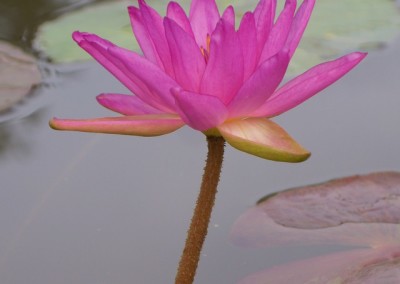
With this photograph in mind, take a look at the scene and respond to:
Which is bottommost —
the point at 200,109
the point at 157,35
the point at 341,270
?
the point at 341,270

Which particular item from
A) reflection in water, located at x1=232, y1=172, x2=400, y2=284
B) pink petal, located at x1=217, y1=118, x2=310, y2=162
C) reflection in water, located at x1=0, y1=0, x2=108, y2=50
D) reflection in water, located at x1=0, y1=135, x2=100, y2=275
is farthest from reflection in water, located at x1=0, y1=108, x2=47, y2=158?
pink petal, located at x1=217, y1=118, x2=310, y2=162

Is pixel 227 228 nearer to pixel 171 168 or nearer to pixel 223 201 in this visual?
pixel 223 201

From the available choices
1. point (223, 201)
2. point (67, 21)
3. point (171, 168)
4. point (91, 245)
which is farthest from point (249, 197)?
point (67, 21)

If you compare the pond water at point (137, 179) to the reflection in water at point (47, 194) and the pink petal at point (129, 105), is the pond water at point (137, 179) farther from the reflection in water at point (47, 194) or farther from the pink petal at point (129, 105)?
the pink petal at point (129, 105)

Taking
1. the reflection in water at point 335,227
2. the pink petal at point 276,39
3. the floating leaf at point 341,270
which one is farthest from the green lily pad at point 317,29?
the pink petal at point 276,39

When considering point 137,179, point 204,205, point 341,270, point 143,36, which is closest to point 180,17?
point 143,36

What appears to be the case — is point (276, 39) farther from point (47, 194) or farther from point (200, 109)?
point (47, 194)
